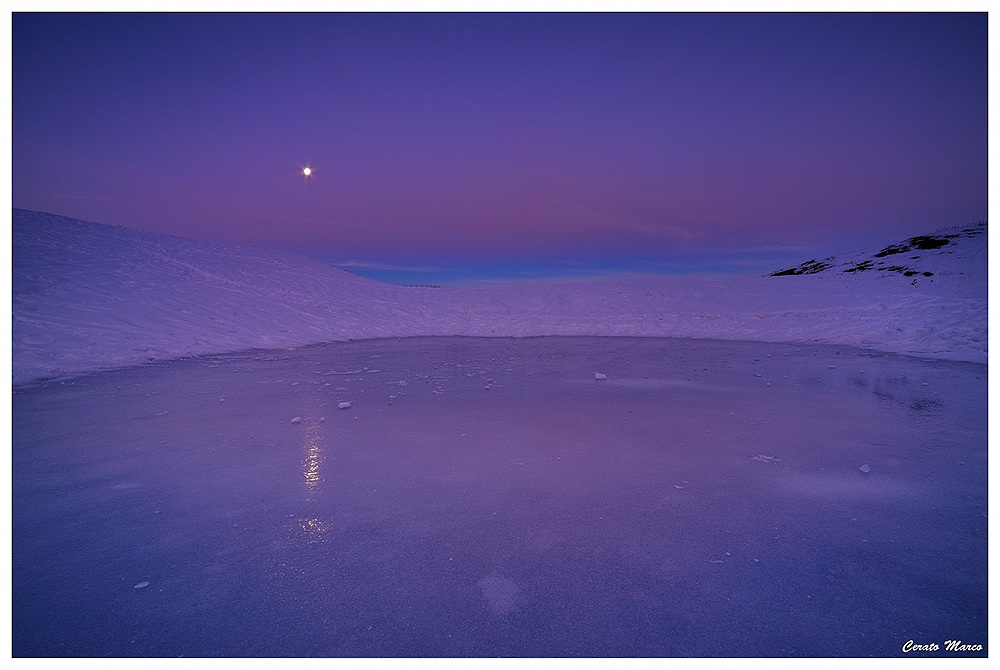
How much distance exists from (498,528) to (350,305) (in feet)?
56.2

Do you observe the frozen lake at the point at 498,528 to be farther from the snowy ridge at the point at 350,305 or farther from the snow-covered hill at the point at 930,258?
the snow-covered hill at the point at 930,258

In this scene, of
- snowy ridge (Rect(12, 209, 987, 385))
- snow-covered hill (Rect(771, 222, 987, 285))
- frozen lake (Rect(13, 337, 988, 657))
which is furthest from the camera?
snow-covered hill (Rect(771, 222, 987, 285))

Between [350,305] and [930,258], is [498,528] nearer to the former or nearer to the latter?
[350,305]

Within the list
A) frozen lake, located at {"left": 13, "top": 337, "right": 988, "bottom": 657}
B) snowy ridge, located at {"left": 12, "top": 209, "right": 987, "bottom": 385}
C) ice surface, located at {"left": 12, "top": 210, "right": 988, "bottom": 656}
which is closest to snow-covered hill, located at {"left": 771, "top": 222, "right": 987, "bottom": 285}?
snowy ridge, located at {"left": 12, "top": 209, "right": 987, "bottom": 385}

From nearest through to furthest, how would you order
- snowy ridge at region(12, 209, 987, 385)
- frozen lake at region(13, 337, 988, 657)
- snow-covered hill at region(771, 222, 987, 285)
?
frozen lake at region(13, 337, 988, 657)
snowy ridge at region(12, 209, 987, 385)
snow-covered hill at region(771, 222, 987, 285)

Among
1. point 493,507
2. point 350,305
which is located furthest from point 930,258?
point 493,507

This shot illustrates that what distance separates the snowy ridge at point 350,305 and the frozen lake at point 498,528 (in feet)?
18.6

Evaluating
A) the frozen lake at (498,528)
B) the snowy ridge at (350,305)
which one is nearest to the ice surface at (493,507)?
the frozen lake at (498,528)

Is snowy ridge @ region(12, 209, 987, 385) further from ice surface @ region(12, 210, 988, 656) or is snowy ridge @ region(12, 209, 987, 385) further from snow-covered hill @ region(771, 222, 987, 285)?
ice surface @ region(12, 210, 988, 656)

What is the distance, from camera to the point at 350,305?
742 inches

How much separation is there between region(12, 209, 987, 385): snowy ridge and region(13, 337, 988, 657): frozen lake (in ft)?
18.6

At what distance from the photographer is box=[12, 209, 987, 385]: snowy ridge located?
1071 centimetres

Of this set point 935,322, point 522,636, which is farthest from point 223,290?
point 935,322

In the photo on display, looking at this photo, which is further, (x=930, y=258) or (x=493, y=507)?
(x=930, y=258)
